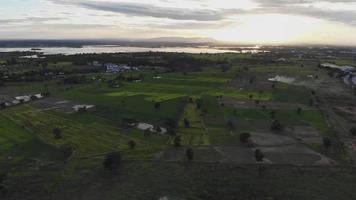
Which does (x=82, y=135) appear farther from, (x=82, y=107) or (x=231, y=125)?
(x=231, y=125)

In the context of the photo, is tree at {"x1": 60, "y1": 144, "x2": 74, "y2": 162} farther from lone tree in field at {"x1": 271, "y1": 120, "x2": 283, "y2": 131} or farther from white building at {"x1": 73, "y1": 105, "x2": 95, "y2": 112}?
lone tree in field at {"x1": 271, "y1": 120, "x2": 283, "y2": 131}

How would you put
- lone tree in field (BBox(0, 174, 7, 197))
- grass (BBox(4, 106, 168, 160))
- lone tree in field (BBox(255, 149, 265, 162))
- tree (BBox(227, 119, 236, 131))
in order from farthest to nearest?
1. tree (BBox(227, 119, 236, 131))
2. grass (BBox(4, 106, 168, 160))
3. lone tree in field (BBox(255, 149, 265, 162))
4. lone tree in field (BBox(0, 174, 7, 197))

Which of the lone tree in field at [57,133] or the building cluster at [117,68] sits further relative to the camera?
the building cluster at [117,68]

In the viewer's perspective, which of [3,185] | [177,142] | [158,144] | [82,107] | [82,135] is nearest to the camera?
[3,185]

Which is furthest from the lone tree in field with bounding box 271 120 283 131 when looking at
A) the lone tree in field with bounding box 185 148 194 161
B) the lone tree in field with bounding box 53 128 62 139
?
the lone tree in field with bounding box 53 128 62 139

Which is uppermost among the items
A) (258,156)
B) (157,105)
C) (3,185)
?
(157,105)

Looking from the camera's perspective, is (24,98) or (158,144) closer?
(158,144)

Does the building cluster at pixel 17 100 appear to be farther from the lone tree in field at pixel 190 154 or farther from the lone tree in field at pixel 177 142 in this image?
the lone tree in field at pixel 190 154

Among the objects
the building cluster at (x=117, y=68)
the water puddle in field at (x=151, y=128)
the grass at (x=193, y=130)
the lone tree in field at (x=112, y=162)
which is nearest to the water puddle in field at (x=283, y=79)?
the building cluster at (x=117, y=68)

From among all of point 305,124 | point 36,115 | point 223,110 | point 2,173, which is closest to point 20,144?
point 2,173

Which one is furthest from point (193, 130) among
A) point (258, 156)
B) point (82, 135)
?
point (82, 135)

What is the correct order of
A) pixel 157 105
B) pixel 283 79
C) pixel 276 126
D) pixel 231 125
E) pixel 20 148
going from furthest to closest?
pixel 283 79
pixel 157 105
pixel 231 125
pixel 276 126
pixel 20 148
